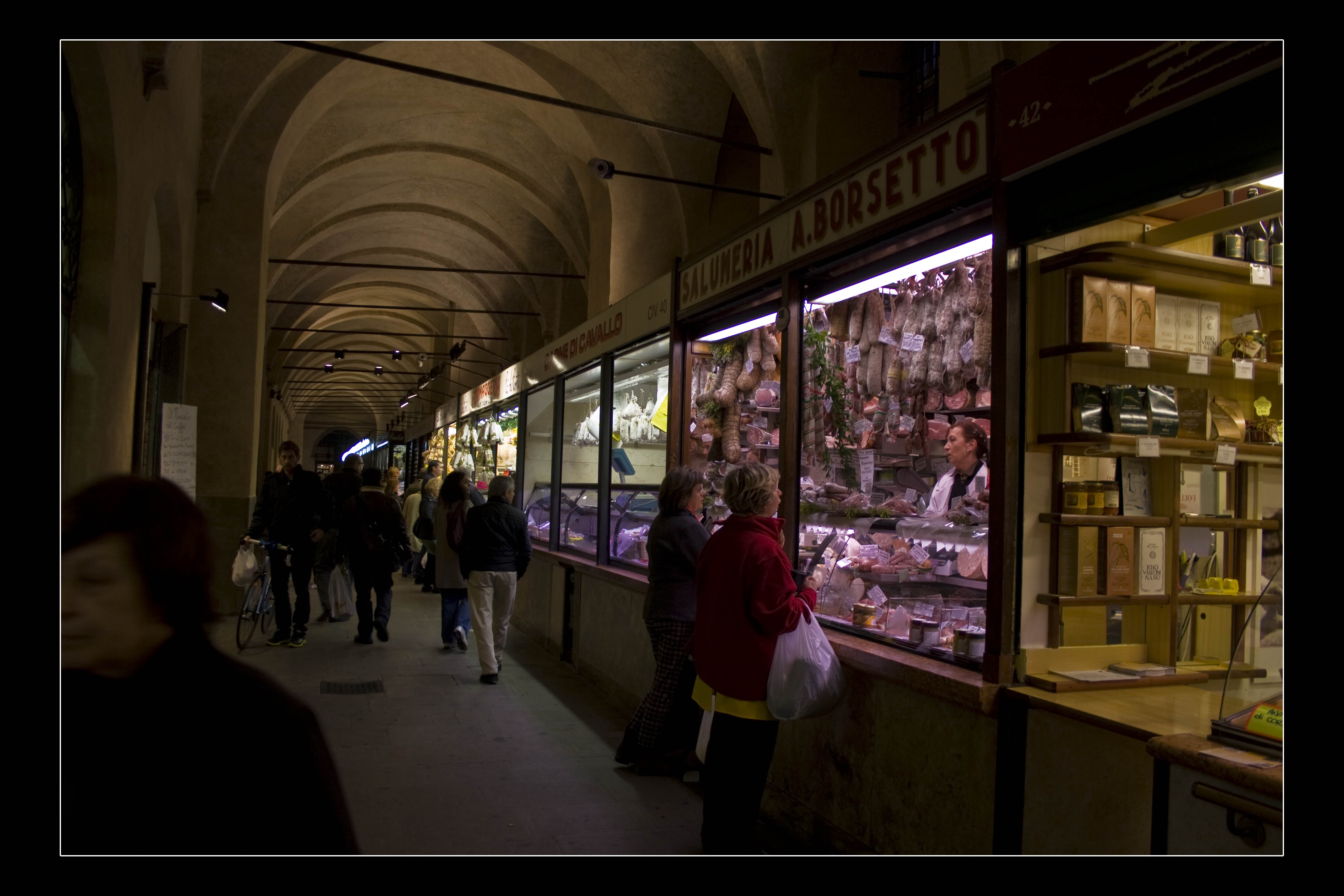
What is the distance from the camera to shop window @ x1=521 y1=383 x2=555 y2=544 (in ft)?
→ 33.0

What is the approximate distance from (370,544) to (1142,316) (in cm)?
718

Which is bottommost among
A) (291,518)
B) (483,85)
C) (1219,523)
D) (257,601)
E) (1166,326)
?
(257,601)

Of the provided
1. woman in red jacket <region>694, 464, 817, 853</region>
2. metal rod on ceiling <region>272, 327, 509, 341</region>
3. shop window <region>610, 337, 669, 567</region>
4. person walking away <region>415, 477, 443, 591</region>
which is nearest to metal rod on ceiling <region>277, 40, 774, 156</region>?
shop window <region>610, 337, 669, 567</region>

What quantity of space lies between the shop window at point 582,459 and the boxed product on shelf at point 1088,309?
498cm

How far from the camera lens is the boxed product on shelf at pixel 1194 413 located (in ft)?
11.6

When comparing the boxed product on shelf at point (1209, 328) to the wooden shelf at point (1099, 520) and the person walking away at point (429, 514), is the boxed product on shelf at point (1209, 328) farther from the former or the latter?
the person walking away at point (429, 514)

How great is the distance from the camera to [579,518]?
8734 millimetres

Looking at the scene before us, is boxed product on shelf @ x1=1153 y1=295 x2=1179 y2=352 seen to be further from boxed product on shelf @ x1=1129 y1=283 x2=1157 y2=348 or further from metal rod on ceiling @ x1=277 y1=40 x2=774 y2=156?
metal rod on ceiling @ x1=277 y1=40 x2=774 y2=156

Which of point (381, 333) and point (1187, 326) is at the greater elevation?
point (381, 333)

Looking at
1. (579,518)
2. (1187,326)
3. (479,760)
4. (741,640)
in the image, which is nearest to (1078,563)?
(1187,326)

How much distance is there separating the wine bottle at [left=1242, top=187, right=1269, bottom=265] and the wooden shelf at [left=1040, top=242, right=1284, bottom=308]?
7 centimetres

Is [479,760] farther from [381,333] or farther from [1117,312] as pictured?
[381,333]

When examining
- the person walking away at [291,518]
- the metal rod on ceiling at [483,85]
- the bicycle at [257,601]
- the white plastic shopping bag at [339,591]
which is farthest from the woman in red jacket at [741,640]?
the white plastic shopping bag at [339,591]
